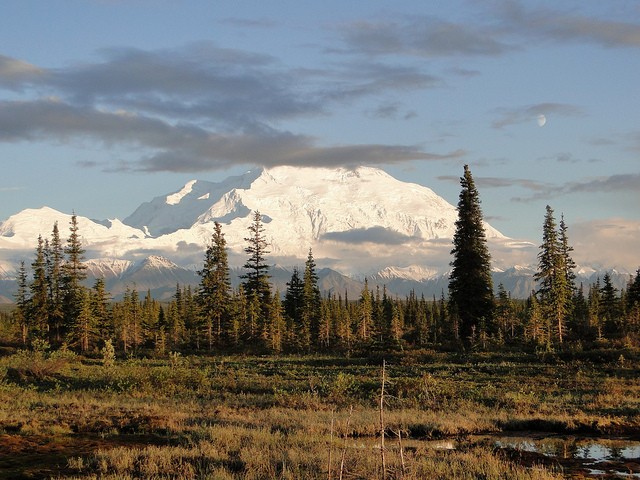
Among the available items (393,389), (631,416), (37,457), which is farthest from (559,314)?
(37,457)

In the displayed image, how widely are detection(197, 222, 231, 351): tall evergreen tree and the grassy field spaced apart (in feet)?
105

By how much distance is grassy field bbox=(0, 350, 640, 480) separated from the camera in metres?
14.0

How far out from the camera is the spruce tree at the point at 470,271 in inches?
2205

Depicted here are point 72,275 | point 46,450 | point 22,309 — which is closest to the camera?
point 46,450

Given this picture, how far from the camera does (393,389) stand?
94.8 ft

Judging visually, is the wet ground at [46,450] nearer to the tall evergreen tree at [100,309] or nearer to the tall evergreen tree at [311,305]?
the tall evergreen tree at [100,309]

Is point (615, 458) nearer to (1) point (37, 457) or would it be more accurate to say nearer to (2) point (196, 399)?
(1) point (37, 457)

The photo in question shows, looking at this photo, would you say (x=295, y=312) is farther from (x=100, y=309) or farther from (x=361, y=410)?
(x=361, y=410)

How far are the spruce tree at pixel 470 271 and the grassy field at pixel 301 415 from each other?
15.1m

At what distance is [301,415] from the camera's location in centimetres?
2172

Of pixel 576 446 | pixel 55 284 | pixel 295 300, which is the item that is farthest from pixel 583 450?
pixel 295 300

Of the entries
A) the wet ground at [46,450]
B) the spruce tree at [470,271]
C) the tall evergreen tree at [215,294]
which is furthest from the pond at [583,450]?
the tall evergreen tree at [215,294]

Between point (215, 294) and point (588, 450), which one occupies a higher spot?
point (215, 294)

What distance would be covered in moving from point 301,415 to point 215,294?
172ft
